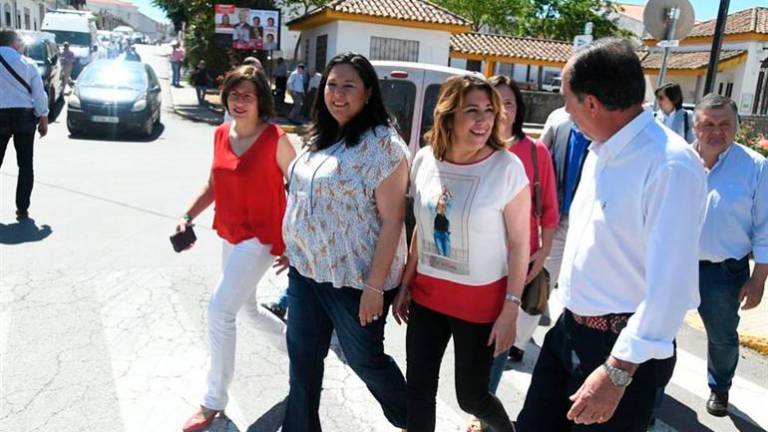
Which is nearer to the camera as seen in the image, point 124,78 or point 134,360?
point 134,360

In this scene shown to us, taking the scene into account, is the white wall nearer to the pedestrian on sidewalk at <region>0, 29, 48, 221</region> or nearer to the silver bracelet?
the pedestrian on sidewalk at <region>0, 29, 48, 221</region>

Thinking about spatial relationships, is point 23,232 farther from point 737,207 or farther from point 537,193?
point 737,207

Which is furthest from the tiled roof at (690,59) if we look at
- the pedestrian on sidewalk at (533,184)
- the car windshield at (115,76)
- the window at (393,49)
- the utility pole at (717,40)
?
the pedestrian on sidewalk at (533,184)

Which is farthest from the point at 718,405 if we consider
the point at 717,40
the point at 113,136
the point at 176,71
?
the point at 176,71

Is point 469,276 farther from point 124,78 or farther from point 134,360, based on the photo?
point 124,78

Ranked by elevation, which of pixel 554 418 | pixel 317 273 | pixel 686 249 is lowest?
pixel 554 418

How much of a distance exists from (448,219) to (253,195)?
1.11 metres

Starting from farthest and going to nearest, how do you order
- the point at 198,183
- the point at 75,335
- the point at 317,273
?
the point at 198,183 < the point at 75,335 < the point at 317,273

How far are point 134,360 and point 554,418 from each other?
8.94 feet

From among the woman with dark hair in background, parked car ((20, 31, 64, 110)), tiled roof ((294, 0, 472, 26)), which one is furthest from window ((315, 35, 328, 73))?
the woman with dark hair in background

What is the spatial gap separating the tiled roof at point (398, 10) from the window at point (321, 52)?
4.00 ft

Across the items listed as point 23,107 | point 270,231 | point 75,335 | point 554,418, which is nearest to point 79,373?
point 75,335

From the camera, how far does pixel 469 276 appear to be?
8.61 feet

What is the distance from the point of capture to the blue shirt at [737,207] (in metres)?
3.47
